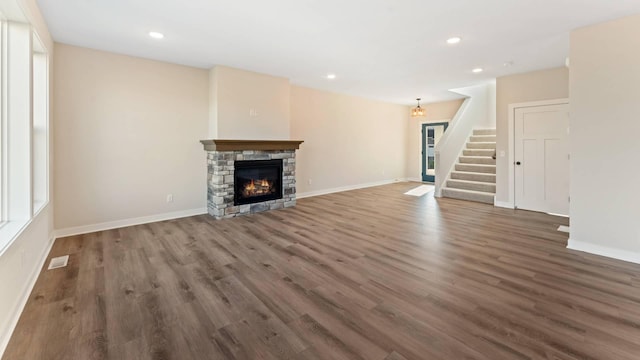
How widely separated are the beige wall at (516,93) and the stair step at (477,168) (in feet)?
3.91

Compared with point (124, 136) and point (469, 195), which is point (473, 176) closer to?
point (469, 195)

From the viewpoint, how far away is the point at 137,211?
4773 millimetres

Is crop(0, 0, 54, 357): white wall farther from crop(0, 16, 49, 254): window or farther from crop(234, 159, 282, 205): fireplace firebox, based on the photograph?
crop(234, 159, 282, 205): fireplace firebox

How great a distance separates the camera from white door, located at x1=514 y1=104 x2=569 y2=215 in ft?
17.1

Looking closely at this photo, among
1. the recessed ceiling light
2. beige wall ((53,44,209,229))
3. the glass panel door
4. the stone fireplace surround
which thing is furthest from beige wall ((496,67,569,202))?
beige wall ((53,44,209,229))

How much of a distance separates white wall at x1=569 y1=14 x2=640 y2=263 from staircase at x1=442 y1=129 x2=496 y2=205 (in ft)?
9.32

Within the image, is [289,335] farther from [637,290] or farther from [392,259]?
[637,290]

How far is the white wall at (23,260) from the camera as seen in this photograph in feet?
6.50

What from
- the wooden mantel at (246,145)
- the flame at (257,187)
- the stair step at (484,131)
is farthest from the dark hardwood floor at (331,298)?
the stair step at (484,131)

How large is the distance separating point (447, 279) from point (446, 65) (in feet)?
12.9

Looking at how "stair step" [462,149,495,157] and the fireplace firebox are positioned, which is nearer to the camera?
the fireplace firebox

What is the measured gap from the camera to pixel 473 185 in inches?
272

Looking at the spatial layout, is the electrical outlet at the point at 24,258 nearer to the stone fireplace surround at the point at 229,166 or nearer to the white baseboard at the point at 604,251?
the stone fireplace surround at the point at 229,166

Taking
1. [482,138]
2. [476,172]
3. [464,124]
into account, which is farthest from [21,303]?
[482,138]
